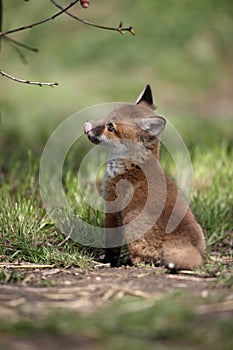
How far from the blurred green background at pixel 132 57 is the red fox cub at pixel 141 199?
677cm

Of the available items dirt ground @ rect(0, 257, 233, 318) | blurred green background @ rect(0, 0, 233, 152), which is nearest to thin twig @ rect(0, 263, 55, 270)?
dirt ground @ rect(0, 257, 233, 318)

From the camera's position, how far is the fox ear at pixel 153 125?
4.92 meters

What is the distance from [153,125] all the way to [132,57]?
9.25m

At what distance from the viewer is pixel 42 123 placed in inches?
391

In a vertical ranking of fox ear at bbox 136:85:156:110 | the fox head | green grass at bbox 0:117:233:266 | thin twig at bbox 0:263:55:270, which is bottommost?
thin twig at bbox 0:263:55:270

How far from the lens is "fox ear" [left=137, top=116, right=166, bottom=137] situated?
16.1ft

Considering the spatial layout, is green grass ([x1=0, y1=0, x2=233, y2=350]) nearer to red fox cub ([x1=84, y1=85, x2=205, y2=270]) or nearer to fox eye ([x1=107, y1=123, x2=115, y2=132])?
red fox cub ([x1=84, y1=85, x2=205, y2=270])

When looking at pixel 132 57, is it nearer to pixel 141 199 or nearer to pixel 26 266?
pixel 141 199

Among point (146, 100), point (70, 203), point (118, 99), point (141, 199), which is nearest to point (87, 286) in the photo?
point (141, 199)

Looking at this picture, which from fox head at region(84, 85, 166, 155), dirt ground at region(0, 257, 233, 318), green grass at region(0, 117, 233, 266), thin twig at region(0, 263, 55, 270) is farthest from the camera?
fox head at region(84, 85, 166, 155)

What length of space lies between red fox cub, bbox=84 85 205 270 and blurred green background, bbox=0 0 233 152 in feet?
22.2

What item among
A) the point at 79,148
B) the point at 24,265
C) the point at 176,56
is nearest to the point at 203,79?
the point at 176,56

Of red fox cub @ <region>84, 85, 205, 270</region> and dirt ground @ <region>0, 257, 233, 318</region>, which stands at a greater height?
red fox cub @ <region>84, 85, 205, 270</region>

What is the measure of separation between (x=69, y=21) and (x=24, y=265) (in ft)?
39.4
